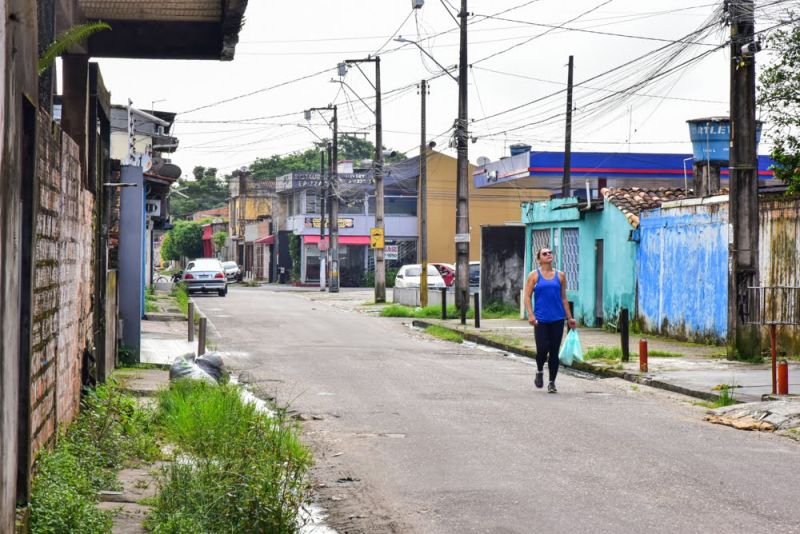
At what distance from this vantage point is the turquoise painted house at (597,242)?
28.2 m

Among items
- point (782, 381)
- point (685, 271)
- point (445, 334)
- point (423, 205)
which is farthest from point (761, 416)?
point (423, 205)

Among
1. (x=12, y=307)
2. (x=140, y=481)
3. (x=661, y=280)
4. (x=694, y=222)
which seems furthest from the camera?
(x=661, y=280)

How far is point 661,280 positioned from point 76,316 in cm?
1742

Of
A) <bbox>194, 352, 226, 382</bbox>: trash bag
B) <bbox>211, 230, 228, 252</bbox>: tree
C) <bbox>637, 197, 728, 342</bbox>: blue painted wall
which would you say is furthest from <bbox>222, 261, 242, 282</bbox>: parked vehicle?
<bbox>194, 352, 226, 382</bbox>: trash bag

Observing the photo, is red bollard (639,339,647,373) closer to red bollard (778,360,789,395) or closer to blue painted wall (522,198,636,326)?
red bollard (778,360,789,395)

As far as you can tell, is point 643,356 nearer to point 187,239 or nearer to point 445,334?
point 445,334

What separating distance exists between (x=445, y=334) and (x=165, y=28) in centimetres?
1567

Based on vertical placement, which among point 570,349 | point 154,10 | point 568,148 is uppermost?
point 568,148

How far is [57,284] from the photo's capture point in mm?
8883

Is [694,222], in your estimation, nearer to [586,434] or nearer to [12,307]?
[586,434]

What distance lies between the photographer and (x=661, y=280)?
26125mm

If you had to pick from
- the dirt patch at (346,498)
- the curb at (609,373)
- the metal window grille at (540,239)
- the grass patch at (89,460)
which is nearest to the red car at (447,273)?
the metal window grille at (540,239)

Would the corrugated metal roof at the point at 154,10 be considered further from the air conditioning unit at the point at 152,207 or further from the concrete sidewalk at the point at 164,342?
the air conditioning unit at the point at 152,207

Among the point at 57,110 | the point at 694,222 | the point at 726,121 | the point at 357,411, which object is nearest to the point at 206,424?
the point at 357,411
